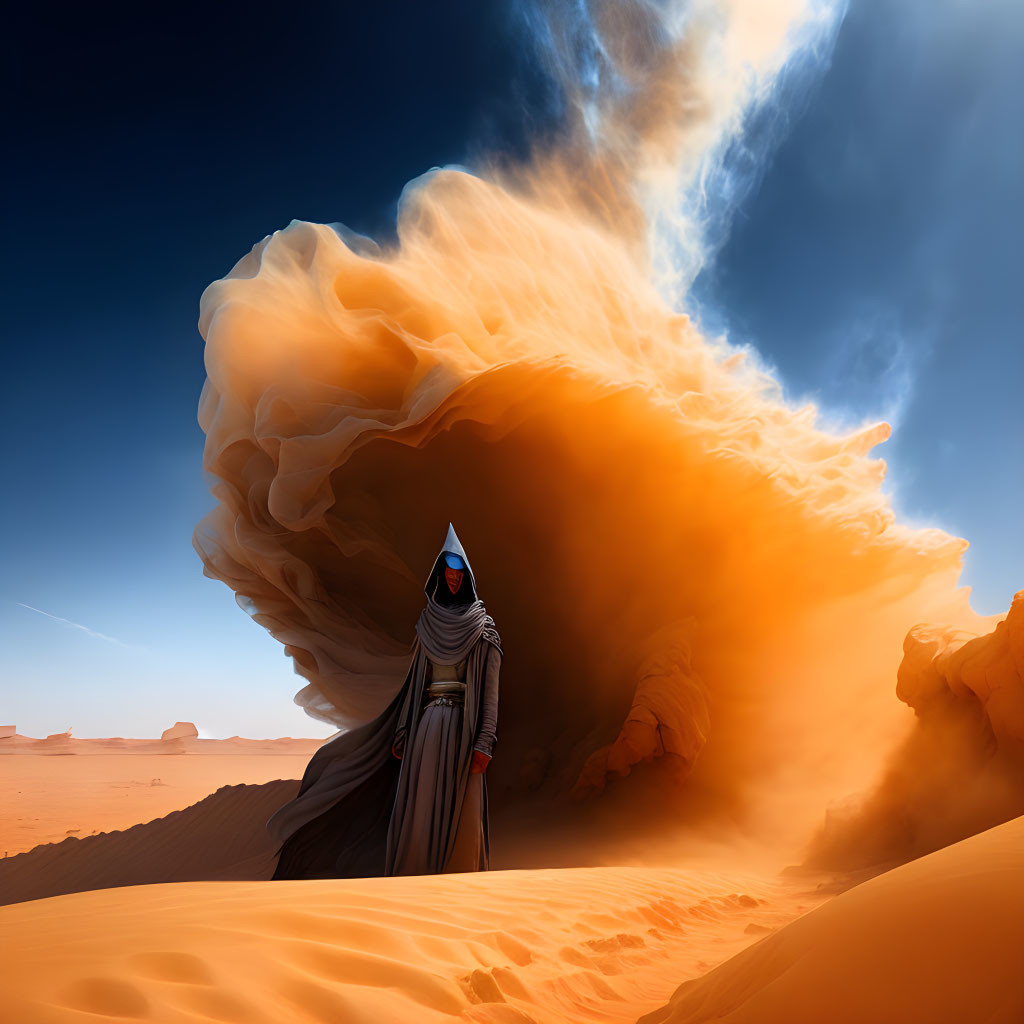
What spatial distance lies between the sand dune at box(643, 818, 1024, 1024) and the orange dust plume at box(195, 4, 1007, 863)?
228 inches

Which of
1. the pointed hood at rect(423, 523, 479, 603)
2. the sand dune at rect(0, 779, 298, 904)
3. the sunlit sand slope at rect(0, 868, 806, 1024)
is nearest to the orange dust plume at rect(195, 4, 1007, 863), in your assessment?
the pointed hood at rect(423, 523, 479, 603)

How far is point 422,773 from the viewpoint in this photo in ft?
19.1

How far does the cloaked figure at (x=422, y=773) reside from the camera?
576 centimetres

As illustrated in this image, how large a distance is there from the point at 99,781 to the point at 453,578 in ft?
67.8

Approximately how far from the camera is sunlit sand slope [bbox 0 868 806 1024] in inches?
62.2

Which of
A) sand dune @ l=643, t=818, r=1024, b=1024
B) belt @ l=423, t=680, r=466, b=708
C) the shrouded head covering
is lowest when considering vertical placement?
sand dune @ l=643, t=818, r=1024, b=1024

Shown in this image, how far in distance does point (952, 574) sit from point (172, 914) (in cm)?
916

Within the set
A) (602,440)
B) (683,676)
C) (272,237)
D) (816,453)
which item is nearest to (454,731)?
(683,676)

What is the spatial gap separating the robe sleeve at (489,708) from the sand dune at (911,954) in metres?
4.41

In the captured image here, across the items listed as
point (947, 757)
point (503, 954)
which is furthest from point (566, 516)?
point (503, 954)

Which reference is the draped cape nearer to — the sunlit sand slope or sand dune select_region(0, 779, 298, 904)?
sand dune select_region(0, 779, 298, 904)

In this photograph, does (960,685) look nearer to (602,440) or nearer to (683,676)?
(683,676)

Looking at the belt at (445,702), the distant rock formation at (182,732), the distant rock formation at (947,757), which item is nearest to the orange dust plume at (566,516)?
the distant rock formation at (947,757)

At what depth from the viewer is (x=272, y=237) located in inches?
291
